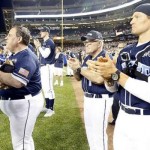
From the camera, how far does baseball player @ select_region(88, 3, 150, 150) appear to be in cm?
218

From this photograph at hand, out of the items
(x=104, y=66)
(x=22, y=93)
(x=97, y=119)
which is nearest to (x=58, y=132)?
(x=97, y=119)

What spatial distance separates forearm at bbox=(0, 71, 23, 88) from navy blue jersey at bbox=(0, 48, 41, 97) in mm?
53

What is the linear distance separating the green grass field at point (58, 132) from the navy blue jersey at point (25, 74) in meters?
1.86

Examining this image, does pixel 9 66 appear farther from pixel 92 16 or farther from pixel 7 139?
pixel 92 16

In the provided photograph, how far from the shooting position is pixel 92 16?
185 feet

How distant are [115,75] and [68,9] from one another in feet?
189

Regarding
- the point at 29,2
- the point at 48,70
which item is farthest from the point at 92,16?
the point at 48,70

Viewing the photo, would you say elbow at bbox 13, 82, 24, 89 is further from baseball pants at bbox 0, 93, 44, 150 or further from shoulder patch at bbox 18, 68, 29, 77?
baseball pants at bbox 0, 93, 44, 150

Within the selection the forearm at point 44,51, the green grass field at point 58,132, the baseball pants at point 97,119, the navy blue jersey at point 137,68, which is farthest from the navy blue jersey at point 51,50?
the navy blue jersey at point 137,68

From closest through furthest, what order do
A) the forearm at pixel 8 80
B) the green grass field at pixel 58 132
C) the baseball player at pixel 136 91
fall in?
the baseball player at pixel 136 91 → the forearm at pixel 8 80 → the green grass field at pixel 58 132

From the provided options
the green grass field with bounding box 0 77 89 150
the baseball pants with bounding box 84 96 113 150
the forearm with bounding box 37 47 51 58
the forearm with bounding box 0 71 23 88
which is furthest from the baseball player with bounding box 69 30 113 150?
the forearm with bounding box 37 47 51 58

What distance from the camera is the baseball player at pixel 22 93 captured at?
3.14m

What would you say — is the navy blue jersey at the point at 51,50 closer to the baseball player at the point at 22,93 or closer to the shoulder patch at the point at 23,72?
the baseball player at the point at 22,93

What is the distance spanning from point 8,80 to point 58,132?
10.3ft
